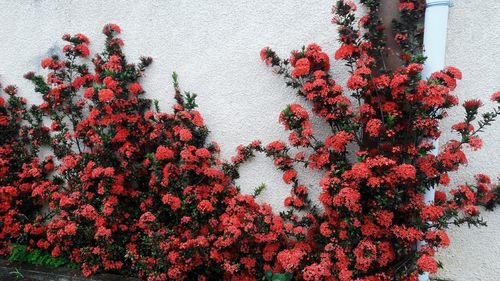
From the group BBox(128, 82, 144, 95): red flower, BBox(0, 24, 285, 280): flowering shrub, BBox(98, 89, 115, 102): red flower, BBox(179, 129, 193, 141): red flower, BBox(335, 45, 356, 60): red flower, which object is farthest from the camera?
BBox(128, 82, 144, 95): red flower

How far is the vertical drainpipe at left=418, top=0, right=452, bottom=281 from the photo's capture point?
268 cm

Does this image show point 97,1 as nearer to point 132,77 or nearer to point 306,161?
point 132,77

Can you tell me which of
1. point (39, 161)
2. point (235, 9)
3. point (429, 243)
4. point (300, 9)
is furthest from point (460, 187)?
point (39, 161)

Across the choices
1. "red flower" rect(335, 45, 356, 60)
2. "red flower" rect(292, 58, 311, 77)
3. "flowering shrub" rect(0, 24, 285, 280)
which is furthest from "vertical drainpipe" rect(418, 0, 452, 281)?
"flowering shrub" rect(0, 24, 285, 280)

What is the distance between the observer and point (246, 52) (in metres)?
3.56

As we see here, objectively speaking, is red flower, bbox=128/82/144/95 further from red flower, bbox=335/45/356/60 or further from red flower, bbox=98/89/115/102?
red flower, bbox=335/45/356/60

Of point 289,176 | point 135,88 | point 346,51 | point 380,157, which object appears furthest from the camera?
point 135,88

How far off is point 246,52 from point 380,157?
5.54 ft

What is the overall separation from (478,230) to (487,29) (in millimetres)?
1656

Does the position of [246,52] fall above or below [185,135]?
above

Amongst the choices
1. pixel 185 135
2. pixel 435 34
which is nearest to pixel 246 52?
pixel 185 135

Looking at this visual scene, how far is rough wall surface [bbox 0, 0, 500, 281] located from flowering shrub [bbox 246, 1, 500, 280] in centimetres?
22

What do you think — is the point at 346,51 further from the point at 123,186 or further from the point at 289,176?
the point at 123,186

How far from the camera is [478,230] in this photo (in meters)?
3.03
